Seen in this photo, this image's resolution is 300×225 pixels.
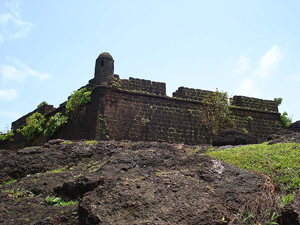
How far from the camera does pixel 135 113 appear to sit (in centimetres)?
1295

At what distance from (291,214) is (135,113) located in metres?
9.62

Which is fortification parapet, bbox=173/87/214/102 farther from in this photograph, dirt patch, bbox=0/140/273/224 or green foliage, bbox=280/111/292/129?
dirt patch, bbox=0/140/273/224

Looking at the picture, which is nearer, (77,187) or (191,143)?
(77,187)

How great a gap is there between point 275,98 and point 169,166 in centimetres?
1373

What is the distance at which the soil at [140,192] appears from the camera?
3.67 m

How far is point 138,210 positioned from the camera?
369 centimetres

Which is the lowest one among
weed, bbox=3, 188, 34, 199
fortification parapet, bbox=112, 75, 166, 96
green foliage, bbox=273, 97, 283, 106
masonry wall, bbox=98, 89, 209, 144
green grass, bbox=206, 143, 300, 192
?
weed, bbox=3, 188, 34, 199

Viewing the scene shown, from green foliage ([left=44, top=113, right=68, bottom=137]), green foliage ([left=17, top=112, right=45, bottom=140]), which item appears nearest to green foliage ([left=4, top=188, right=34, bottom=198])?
green foliage ([left=44, top=113, right=68, bottom=137])

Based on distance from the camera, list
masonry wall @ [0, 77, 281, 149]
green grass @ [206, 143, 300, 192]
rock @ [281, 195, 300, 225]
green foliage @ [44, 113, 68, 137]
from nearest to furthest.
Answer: rock @ [281, 195, 300, 225], green grass @ [206, 143, 300, 192], masonry wall @ [0, 77, 281, 149], green foliage @ [44, 113, 68, 137]

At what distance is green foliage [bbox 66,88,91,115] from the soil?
22.6 ft

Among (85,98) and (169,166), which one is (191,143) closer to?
(85,98)

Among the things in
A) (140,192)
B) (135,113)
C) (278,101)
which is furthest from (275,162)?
(278,101)

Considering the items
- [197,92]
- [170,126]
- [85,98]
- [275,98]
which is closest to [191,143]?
[170,126]

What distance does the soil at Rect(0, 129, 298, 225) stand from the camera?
3674mm
